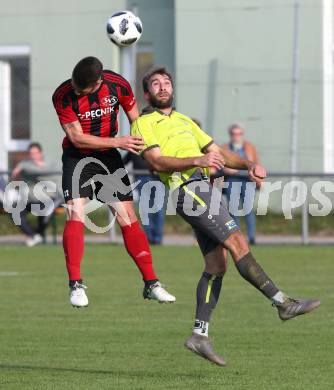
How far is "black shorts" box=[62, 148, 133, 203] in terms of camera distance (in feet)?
33.0

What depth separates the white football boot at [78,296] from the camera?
971 cm

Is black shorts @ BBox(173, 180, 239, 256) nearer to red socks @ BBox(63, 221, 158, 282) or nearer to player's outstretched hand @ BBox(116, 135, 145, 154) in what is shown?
player's outstretched hand @ BBox(116, 135, 145, 154)

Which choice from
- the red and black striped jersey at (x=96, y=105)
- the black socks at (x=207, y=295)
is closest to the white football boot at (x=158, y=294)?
the black socks at (x=207, y=295)

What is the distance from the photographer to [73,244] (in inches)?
399

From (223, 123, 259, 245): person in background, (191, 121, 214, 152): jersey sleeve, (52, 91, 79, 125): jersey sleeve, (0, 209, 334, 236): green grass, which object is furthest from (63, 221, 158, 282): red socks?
(0, 209, 334, 236): green grass

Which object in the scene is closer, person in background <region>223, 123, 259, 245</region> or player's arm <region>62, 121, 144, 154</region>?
player's arm <region>62, 121, 144, 154</region>

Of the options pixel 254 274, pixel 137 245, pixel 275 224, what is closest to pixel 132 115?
pixel 137 245

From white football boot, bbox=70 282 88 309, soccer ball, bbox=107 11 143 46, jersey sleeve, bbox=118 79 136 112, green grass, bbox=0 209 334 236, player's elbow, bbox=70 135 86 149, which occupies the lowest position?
green grass, bbox=0 209 334 236

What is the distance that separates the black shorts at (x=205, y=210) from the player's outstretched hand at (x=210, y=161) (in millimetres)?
470

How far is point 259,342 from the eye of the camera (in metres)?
10.9

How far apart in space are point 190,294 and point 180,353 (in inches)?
153

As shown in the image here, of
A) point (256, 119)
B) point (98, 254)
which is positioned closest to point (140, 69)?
point (256, 119)

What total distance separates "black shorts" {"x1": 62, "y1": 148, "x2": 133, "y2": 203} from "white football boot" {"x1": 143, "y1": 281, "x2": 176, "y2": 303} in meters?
0.85

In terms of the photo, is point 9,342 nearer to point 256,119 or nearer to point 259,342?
point 259,342
